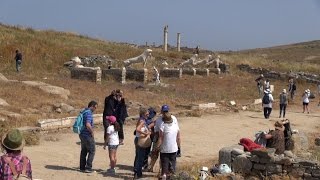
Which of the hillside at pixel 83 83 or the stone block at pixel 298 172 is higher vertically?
the hillside at pixel 83 83

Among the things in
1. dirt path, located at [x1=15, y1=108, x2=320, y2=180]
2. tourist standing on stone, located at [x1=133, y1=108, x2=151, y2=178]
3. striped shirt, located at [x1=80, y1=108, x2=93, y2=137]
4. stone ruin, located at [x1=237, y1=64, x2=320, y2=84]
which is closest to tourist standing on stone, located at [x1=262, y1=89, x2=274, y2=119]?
dirt path, located at [x1=15, y1=108, x2=320, y2=180]

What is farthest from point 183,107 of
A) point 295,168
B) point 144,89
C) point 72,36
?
point 72,36

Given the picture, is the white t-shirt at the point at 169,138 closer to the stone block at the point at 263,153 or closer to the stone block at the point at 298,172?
the stone block at the point at 263,153

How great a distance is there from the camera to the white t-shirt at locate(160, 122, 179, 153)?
920cm

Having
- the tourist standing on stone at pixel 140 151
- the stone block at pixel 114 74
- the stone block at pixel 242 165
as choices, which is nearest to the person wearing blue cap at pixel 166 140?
the tourist standing on stone at pixel 140 151

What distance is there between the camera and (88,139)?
9.81 metres

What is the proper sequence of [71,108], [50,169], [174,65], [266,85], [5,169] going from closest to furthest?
1. [5,169]
2. [50,169]
3. [71,108]
4. [266,85]
5. [174,65]

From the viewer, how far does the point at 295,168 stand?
380 inches

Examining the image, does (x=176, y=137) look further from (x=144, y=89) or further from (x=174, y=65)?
(x=174, y=65)

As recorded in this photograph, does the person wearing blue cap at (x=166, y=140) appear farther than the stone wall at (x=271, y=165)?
No

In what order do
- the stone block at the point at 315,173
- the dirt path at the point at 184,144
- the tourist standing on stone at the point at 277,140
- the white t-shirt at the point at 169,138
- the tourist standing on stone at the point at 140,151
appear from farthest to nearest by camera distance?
the tourist standing on stone at the point at 277,140 → the dirt path at the point at 184,144 → the tourist standing on stone at the point at 140,151 → the stone block at the point at 315,173 → the white t-shirt at the point at 169,138

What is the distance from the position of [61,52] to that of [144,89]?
14.4 m

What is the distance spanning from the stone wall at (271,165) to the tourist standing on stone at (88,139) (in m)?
2.84

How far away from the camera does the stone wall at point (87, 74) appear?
27.4 meters
